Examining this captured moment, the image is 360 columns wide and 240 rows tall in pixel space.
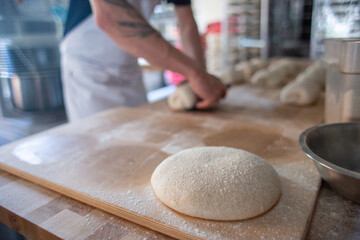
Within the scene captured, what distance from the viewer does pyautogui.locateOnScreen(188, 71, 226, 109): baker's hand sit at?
1445 millimetres

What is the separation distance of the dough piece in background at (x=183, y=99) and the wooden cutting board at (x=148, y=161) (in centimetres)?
8

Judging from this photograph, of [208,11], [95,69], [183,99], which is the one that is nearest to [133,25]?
[183,99]

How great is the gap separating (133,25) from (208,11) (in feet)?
22.0

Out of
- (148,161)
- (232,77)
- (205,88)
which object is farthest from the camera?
(232,77)

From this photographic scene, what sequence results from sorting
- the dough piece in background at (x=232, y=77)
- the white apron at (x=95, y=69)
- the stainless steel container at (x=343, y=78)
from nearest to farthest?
the stainless steel container at (x=343, y=78) → the white apron at (x=95, y=69) → the dough piece in background at (x=232, y=77)

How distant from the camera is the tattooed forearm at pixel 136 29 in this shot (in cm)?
127

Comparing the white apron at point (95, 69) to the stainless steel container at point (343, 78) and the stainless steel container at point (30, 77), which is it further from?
the stainless steel container at point (343, 78)

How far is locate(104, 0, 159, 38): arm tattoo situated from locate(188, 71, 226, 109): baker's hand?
31 cm

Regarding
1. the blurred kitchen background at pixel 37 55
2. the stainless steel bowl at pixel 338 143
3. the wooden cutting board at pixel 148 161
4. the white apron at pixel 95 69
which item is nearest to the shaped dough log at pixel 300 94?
the wooden cutting board at pixel 148 161

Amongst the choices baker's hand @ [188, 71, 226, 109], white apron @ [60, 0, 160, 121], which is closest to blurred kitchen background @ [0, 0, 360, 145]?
white apron @ [60, 0, 160, 121]

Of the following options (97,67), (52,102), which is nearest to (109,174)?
(97,67)

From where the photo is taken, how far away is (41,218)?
0.68 meters

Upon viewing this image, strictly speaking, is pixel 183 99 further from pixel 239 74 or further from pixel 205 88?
pixel 239 74

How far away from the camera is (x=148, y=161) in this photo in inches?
37.3
